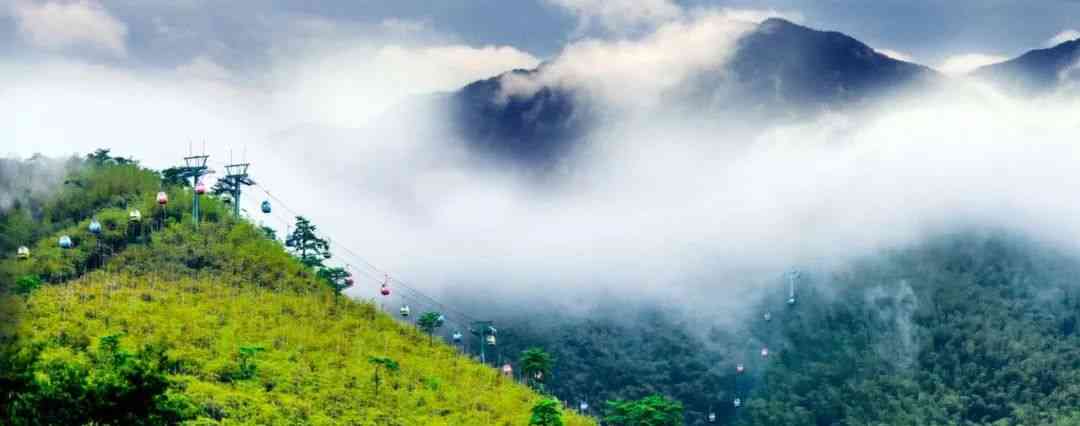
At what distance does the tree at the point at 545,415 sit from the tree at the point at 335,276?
633 inches

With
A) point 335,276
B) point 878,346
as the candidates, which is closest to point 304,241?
point 335,276

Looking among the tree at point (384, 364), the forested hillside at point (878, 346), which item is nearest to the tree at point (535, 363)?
the tree at point (384, 364)

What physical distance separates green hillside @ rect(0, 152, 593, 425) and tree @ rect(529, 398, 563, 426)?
1.22m

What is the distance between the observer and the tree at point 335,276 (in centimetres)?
8351

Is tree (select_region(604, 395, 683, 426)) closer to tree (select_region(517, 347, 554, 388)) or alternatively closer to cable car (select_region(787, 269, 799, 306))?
tree (select_region(517, 347, 554, 388))

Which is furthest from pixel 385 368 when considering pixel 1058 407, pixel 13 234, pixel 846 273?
pixel 846 273

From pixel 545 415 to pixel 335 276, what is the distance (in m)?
18.6

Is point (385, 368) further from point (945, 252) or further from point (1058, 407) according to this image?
point (945, 252)

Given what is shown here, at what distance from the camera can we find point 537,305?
165m

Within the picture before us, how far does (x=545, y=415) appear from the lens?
73.4m

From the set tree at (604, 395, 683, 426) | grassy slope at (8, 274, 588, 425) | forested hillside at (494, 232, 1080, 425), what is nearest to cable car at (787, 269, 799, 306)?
forested hillside at (494, 232, 1080, 425)

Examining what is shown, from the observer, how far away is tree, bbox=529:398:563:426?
2876 inches

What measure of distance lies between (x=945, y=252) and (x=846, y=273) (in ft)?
38.6

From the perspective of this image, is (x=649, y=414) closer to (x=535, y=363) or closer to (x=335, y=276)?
(x=535, y=363)
